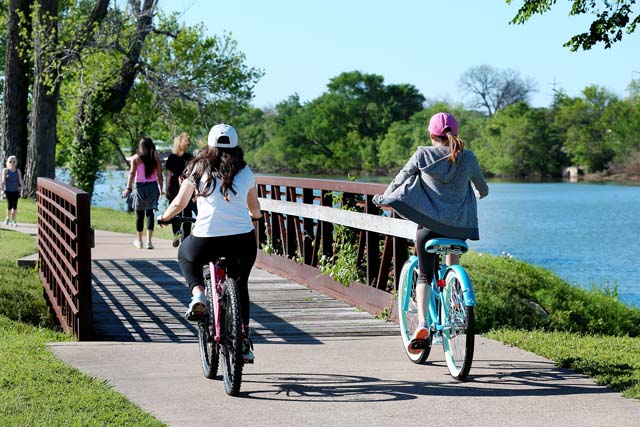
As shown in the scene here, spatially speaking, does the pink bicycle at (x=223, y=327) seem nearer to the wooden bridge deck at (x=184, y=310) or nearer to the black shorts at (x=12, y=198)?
the wooden bridge deck at (x=184, y=310)

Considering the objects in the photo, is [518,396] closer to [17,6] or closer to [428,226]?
[428,226]

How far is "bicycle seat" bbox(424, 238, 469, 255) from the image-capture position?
7227mm

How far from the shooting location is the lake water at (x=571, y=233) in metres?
29.8

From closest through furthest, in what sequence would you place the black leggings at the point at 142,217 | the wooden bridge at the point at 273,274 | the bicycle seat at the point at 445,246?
the bicycle seat at the point at 445,246 → the wooden bridge at the point at 273,274 → the black leggings at the point at 142,217

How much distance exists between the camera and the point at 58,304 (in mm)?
10562

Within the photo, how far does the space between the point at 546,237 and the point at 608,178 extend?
71717mm

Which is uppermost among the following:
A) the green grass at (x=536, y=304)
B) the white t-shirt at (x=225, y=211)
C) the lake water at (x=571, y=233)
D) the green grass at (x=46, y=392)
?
the white t-shirt at (x=225, y=211)

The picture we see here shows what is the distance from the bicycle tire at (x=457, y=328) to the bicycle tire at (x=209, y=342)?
1.51 meters

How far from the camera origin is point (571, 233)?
44656mm

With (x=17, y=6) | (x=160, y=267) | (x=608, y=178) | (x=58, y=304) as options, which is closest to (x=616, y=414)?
(x=58, y=304)

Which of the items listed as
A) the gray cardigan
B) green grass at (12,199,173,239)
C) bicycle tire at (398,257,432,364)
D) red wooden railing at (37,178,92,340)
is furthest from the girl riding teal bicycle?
green grass at (12,199,173,239)

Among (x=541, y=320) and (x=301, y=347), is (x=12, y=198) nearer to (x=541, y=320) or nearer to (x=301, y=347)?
(x=541, y=320)

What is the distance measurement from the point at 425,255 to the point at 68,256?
3722 mm

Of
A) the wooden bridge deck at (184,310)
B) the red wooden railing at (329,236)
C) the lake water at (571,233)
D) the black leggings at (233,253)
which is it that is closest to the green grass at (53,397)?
the black leggings at (233,253)
